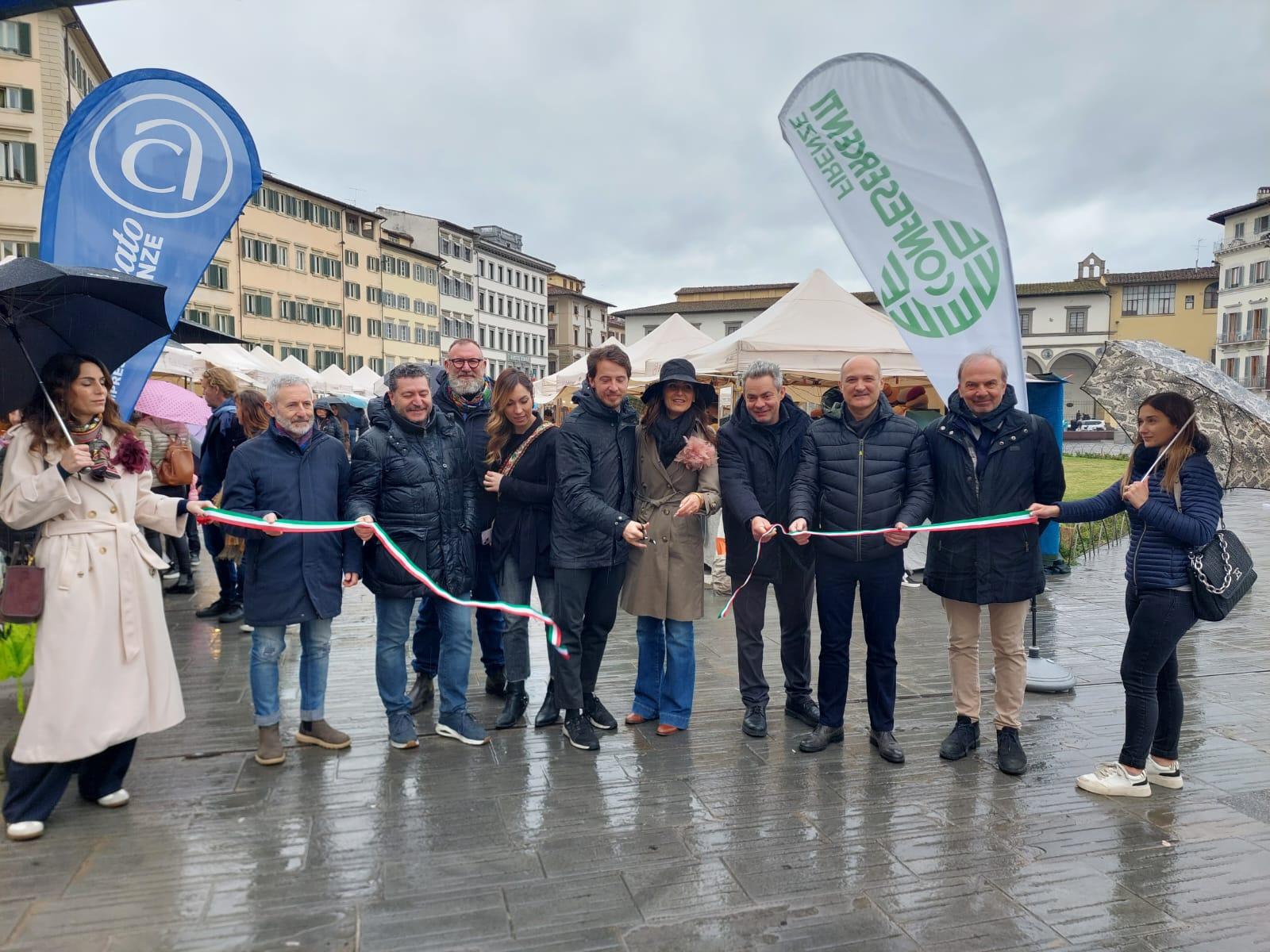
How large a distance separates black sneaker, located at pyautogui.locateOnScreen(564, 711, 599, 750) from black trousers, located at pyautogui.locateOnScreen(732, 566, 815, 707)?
0.89 meters

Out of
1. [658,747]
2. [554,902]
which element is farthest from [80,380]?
[658,747]

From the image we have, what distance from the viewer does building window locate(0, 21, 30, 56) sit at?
3366 cm

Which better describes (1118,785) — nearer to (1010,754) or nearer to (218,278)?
(1010,754)

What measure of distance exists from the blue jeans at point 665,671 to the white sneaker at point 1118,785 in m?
1.99

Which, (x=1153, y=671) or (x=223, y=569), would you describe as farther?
(x=223, y=569)

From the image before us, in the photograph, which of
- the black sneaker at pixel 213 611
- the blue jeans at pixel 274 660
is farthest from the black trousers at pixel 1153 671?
the black sneaker at pixel 213 611

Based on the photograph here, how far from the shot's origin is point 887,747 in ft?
15.3

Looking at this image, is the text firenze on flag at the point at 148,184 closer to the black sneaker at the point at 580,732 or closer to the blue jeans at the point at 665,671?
the black sneaker at the point at 580,732

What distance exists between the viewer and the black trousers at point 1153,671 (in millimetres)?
4055

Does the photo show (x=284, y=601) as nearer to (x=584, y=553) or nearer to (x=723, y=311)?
(x=584, y=553)

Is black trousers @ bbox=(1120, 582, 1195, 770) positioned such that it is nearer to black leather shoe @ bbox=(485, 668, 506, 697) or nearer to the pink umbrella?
black leather shoe @ bbox=(485, 668, 506, 697)

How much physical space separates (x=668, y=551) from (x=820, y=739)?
49.9 inches

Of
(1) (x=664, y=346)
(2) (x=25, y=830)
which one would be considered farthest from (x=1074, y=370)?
(2) (x=25, y=830)

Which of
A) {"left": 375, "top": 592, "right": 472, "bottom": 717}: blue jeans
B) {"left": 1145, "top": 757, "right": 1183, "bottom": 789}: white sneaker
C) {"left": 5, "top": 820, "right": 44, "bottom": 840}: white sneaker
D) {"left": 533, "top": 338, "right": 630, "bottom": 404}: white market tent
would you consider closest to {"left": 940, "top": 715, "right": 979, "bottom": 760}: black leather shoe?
{"left": 1145, "top": 757, "right": 1183, "bottom": 789}: white sneaker
